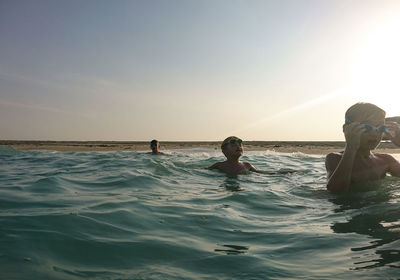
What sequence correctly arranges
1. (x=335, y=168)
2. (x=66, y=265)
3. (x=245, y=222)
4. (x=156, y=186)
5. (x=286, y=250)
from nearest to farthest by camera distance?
1. (x=66, y=265)
2. (x=286, y=250)
3. (x=245, y=222)
4. (x=335, y=168)
5. (x=156, y=186)

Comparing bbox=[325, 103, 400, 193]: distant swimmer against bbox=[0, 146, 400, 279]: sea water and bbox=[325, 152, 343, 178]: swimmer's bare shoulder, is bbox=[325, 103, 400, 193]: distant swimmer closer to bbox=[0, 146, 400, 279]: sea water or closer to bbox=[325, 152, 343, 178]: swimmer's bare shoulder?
bbox=[325, 152, 343, 178]: swimmer's bare shoulder

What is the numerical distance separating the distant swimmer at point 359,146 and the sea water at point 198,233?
0.21 meters

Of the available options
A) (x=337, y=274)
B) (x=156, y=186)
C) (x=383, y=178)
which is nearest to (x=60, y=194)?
(x=156, y=186)

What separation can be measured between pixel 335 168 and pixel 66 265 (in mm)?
4279

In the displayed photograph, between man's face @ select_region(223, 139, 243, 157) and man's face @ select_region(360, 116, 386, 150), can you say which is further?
man's face @ select_region(223, 139, 243, 157)

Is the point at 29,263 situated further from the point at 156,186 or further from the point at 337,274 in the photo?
the point at 156,186

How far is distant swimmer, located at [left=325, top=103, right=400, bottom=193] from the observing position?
4.76 m

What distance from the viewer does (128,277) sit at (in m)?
2.38

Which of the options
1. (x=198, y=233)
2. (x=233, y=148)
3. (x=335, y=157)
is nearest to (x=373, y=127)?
(x=335, y=157)

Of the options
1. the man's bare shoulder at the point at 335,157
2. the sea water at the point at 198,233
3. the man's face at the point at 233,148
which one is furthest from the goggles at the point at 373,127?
the man's face at the point at 233,148

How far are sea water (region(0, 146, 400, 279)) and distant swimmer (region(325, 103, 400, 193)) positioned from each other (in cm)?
21

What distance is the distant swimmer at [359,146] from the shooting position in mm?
4758

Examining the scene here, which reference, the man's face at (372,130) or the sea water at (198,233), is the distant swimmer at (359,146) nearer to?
the man's face at (372,130)

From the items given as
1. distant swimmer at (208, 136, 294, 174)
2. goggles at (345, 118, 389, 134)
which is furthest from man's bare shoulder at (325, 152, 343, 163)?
distant swimmer at (208, 136, 294, 174)
